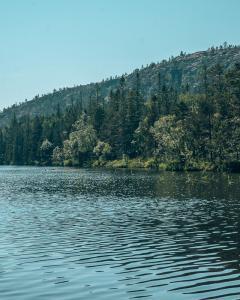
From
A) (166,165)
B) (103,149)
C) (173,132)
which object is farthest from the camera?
(103,149)

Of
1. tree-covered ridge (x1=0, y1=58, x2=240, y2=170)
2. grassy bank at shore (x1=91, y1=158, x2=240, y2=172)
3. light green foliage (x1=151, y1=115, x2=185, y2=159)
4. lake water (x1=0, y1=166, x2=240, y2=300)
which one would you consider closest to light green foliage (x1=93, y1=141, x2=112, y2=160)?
tree-covered ridge (x1=0, y1=58, x2=240, y2=170)

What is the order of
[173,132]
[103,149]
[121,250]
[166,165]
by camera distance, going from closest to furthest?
[121,250]
[173,132]
[166,165]
[103,149]

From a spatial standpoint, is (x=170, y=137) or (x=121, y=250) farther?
(x=170, y=137)

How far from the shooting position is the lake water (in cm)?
2131

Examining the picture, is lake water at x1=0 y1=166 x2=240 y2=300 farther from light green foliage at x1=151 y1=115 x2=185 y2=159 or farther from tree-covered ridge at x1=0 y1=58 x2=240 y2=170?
light green foliage at x1=151 y1=115 x2=185 y2=159

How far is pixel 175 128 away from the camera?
5512 inches

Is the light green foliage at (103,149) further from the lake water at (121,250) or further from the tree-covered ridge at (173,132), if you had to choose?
the lake water at (121,250)

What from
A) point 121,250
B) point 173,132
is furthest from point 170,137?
point 121,250

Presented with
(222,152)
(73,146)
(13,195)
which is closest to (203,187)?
(13,195)

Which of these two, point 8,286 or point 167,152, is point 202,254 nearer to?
point 8,286

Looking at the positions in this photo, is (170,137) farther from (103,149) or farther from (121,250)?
(121,250)

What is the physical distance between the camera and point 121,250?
29.7 meters

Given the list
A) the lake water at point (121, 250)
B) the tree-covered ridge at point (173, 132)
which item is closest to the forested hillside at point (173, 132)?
the tree-covered ridge at point (173, 132)

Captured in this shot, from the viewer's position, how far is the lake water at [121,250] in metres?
21.3
